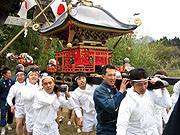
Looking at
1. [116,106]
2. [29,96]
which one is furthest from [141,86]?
[29,96]

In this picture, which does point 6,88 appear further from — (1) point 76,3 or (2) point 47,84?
(1) point 76,3

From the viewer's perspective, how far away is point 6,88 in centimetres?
537

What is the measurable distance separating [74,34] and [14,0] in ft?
13.1

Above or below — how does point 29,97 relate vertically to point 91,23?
below

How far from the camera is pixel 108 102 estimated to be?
2271mm

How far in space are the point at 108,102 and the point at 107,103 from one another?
0.02 m

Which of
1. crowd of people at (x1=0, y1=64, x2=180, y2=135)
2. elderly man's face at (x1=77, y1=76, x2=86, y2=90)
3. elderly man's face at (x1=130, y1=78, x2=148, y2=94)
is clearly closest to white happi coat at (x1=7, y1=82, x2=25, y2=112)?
crowd of people at (x1=0, y1=64, x2=180, y2=135)

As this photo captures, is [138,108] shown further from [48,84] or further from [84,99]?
[84,99]

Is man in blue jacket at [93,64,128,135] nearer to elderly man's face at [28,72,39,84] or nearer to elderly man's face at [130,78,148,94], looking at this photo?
elderly man's face at [130,78,148,94]

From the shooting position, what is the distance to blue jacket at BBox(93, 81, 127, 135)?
89.0 inches

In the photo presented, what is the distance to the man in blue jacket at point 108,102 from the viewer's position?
228 centimetres

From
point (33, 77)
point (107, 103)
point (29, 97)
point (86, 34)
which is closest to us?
point (107, 103)

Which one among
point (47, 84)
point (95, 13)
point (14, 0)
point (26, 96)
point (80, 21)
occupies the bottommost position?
point (26, 96)

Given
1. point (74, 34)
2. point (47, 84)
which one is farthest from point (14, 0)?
point (74, 34)
